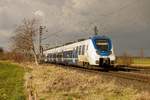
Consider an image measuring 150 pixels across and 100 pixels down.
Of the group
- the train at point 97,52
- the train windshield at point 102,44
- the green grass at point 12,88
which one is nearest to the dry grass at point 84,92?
the green grass at point 12,88

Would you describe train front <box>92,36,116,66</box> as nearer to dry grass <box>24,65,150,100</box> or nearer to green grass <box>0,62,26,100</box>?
green grass <box>0,62,26,100</box>

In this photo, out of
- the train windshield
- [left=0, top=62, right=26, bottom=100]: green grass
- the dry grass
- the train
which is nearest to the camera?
the dry grass

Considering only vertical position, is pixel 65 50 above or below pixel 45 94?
above

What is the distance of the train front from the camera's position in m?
37.2

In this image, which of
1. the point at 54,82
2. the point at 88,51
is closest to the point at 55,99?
the point at 54,82

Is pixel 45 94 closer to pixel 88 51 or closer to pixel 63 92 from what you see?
pixel 63 92

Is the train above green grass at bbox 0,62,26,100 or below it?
above

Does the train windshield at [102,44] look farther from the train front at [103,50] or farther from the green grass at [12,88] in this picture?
the green grass at [12,88]

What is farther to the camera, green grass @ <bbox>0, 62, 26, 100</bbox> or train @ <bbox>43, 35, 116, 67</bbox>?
train @ <bbox>43, 35, 116, 67</bbox>

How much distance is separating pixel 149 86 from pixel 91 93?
384 cm

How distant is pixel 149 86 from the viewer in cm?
1867

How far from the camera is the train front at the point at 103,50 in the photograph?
3716 centimetres

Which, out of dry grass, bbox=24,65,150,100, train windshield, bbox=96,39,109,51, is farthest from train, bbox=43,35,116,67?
dry grass, bbox=24,65,150,100

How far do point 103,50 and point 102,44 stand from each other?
68 centimetres
